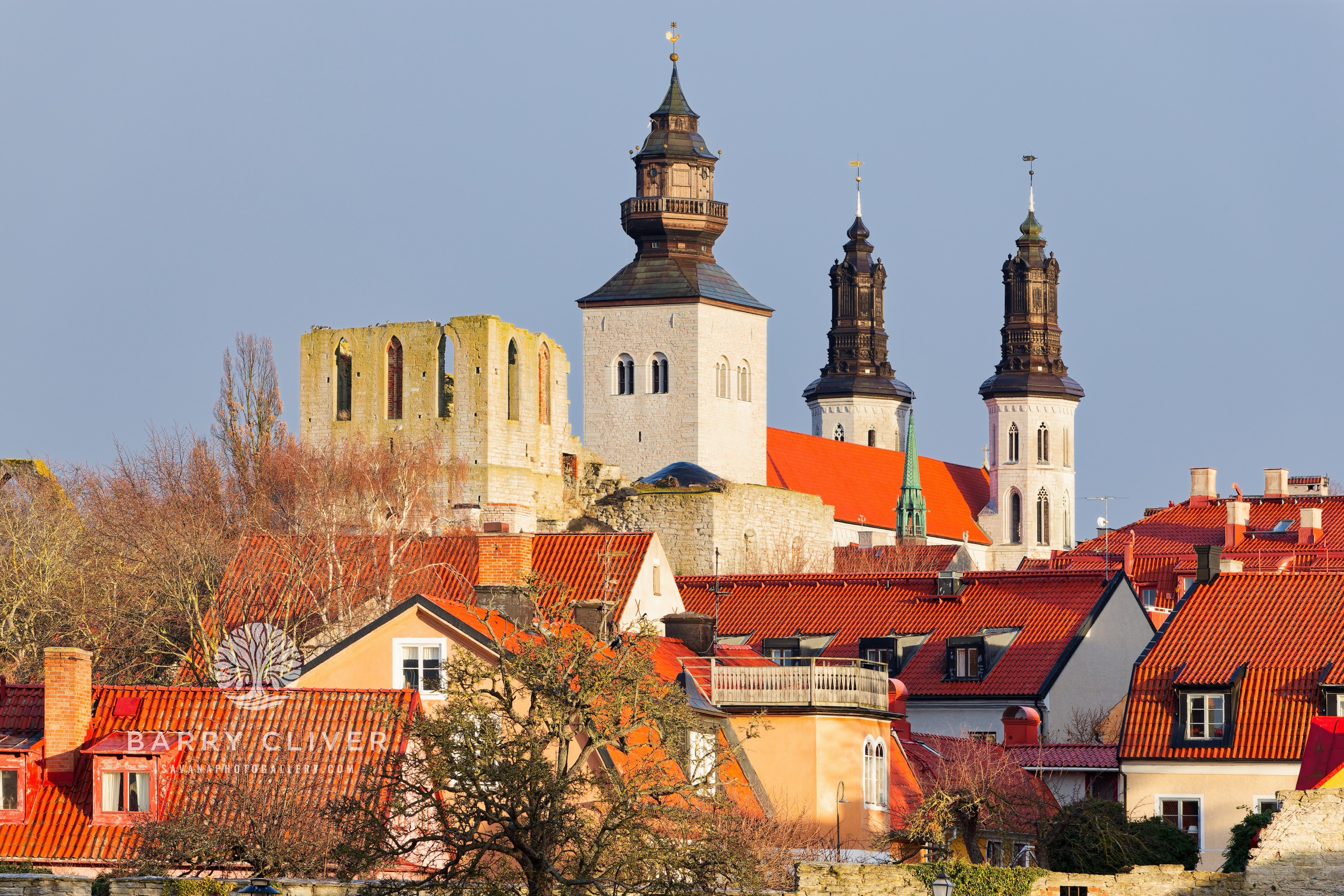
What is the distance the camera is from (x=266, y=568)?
147 ft

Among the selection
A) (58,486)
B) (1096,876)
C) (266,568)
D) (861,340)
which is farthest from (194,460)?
(861,340)

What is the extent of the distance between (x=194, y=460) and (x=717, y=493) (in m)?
13.3

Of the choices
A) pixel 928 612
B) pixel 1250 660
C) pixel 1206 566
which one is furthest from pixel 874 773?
pixel 928 612

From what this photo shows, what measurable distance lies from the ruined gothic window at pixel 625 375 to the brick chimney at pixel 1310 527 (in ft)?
132

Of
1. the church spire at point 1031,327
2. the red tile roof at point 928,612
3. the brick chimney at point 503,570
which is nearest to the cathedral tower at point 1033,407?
the church spire at point 1031,327

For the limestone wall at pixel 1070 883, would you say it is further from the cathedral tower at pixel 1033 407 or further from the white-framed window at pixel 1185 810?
the cathedral tower at pixel 1033 407

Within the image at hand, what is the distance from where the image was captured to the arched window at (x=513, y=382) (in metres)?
72.4

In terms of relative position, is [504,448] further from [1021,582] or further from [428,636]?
[428,636]

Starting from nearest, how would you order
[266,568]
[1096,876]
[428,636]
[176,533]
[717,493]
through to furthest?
[1096,876], [428,636], [266,568], [176,533], [717,493]

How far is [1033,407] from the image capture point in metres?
132

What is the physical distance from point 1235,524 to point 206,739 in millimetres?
32872

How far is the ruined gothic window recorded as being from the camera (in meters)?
95.8

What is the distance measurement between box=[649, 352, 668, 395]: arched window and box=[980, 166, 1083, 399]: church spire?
1525 inches

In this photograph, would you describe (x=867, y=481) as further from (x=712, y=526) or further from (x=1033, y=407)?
(x=712, y=526)
